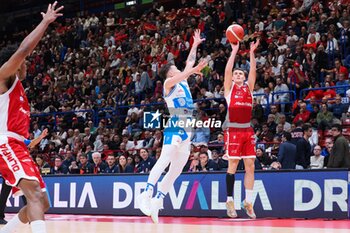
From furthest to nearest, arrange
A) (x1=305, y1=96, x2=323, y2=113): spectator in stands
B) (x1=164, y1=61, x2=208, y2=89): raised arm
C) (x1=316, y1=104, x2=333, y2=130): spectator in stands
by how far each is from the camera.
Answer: (x1=305, y1=96, x2=323, y2=113): spectator in stands < (x1=316, y1=104, x2=333, y2=130): spectator in stands < (x1=164, y1=61, x2=208, y2=89): raised arm

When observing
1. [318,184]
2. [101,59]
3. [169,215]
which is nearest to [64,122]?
[101,59]

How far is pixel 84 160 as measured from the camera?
55.3 feet

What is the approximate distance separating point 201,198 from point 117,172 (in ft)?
10.6

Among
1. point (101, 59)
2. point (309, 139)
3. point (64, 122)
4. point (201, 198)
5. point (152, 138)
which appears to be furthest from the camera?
point (101, 59)

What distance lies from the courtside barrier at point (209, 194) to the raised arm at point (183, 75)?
3.60 meters

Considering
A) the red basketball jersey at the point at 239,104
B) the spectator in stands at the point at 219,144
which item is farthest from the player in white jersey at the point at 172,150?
the spectator in stands at the point at 219,144

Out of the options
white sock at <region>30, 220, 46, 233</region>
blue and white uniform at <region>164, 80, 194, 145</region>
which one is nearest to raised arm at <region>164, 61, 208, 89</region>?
blue and white uniform at <region>164, 80, 194, 145</region>

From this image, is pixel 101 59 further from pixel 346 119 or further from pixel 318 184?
pixel 318 184

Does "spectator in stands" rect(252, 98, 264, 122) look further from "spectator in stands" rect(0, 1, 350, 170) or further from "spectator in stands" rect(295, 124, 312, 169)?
"spectator in stands" rect(295, 124, 312, 169)

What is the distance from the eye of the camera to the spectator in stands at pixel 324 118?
1472 centimetres

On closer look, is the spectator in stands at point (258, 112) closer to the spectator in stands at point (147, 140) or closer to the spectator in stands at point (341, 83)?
the spectator in stands at point (341, 83)

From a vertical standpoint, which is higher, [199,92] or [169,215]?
[199,92]

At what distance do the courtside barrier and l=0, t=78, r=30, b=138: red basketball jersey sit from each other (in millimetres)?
6651

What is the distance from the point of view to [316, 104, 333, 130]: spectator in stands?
14.7 meters
